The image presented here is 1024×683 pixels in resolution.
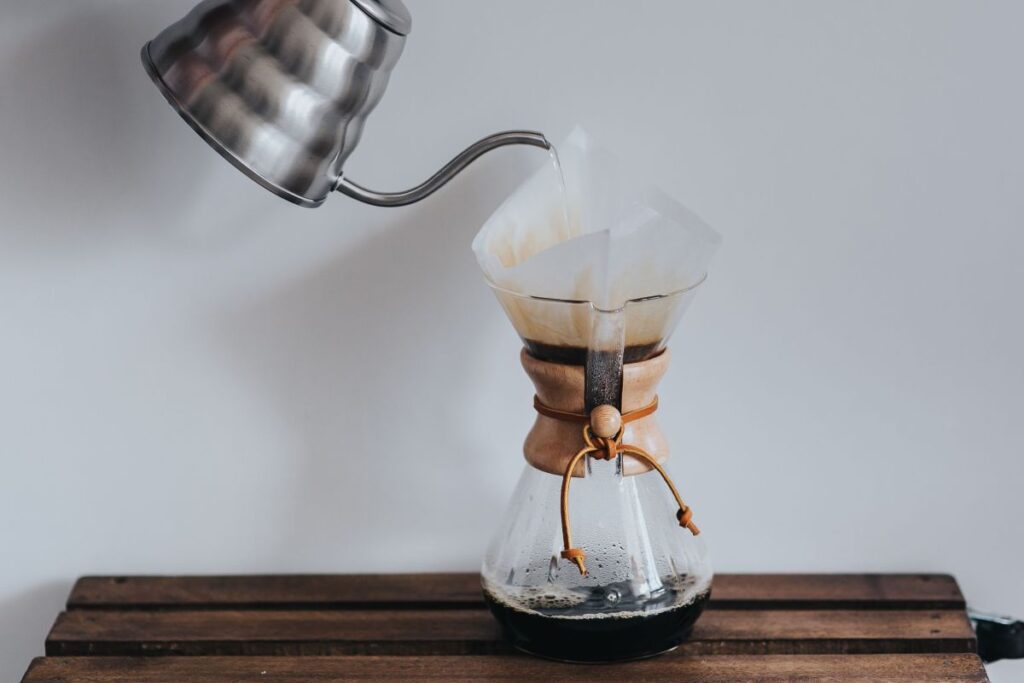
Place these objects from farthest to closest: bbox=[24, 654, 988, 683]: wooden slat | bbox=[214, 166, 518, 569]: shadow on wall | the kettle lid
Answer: bbox=[214, 166, 518, 569]: shadow on wall → bbox=[24, 654, 988, 683]: wooden slat → the kettle lid

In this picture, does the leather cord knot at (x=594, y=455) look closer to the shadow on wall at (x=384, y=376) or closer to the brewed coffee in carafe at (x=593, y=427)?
the brewed coffee in carafe at (x=593, y=427)

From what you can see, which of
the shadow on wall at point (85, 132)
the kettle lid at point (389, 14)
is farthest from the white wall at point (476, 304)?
the kettle lid at point (389, 14)

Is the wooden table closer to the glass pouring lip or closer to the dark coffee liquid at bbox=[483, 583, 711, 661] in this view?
the dark coffee liquid at bbox=[483, 583, 711, 661]

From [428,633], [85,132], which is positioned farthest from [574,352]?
[85,132]

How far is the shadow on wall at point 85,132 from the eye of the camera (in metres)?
0.88

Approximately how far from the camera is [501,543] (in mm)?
851

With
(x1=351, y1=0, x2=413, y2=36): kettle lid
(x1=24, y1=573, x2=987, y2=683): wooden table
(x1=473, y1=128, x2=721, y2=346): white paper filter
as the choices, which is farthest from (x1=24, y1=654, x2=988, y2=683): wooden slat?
(x1=351, y1=0, x2=413, y2=36): kettle lid

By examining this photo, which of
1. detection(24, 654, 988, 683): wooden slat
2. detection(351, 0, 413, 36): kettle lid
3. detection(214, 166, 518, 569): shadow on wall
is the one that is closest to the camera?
detection(351, 0, 413, 36): kettle lid

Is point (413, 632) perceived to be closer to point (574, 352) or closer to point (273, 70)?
point (574, 352)

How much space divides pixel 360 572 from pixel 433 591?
8cm

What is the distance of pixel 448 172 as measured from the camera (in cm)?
83

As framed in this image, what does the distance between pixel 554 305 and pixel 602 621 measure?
0.23 m

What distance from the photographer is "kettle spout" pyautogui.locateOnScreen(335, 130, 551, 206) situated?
83cm

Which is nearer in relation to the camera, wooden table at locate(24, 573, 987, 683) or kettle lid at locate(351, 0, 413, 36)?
kettle lid at locate(351, 0, 413, 36)
